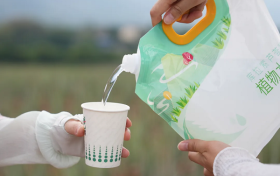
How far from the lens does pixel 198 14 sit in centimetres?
97

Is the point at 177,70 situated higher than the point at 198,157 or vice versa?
the point at 177,70

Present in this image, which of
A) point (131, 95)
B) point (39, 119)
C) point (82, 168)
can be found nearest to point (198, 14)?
point (39, 119)

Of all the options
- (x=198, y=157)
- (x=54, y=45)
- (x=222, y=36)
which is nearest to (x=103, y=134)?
(x=198, y=157)

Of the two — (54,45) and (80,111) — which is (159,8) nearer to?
(80,111)

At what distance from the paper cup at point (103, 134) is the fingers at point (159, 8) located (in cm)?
27

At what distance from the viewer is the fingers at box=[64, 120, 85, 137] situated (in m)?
0.92

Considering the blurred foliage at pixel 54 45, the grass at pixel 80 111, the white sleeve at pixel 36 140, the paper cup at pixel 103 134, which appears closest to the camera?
the paper cup at pixel 103 134

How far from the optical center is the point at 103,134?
31.7 inches

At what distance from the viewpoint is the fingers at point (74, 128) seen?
918mm

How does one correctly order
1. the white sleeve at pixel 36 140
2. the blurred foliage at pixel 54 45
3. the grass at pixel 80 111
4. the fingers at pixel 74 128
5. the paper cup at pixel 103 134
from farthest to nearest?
the blurred foliage at pixel 54 45
the grass at pixel 80 111
the white sleeve at pixel 36 140
the fingers at pixel 74 128
the paper cup at pixel 103 134

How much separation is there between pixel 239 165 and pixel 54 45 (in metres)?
4.60

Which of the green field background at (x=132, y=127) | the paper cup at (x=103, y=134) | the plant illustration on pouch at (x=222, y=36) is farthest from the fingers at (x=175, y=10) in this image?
the green field background at (x=132, y=127)

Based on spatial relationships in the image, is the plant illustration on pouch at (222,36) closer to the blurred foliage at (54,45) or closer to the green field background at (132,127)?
the green field background at (132,127)

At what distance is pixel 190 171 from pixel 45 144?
1.05m
